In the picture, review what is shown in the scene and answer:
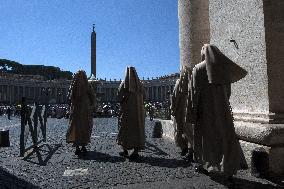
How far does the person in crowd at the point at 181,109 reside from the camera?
22.7 ft

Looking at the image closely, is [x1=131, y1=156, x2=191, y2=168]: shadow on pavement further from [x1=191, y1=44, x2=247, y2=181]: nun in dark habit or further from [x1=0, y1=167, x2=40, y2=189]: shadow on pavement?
[x1=0, y1=167, x2=40, y2=189]: shadow on pavement

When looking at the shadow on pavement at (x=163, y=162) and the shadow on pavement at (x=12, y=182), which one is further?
the shadow on pavement at (x=163, y=162)

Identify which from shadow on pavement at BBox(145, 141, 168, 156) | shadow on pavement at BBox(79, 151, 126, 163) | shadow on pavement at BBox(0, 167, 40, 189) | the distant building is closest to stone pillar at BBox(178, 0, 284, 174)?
shadow on pavement at BBox(145, 141, 168, 156)

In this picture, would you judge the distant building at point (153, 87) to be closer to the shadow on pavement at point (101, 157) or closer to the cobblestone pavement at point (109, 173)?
the shadow on pavement at point (101, 157)

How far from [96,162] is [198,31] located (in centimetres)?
445

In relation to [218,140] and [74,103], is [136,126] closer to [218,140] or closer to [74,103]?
[74,103]

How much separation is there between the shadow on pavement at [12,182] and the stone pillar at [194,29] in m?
5.21

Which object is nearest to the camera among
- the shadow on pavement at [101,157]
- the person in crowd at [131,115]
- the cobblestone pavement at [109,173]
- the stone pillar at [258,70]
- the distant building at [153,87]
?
the cobblestone pavement at [109,173]

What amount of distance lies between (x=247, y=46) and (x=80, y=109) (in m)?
4.14

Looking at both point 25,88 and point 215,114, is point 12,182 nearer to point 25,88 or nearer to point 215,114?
point 215,114

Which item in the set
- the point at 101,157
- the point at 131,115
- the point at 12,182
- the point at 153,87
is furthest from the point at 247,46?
the point at 153,87

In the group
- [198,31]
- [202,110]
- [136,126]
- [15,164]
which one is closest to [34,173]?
[15,164]

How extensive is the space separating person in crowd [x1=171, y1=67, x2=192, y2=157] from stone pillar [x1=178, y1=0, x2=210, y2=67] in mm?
1755

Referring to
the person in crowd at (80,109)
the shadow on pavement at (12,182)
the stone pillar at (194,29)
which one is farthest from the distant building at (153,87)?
the shadow on pavement at (12,182)
